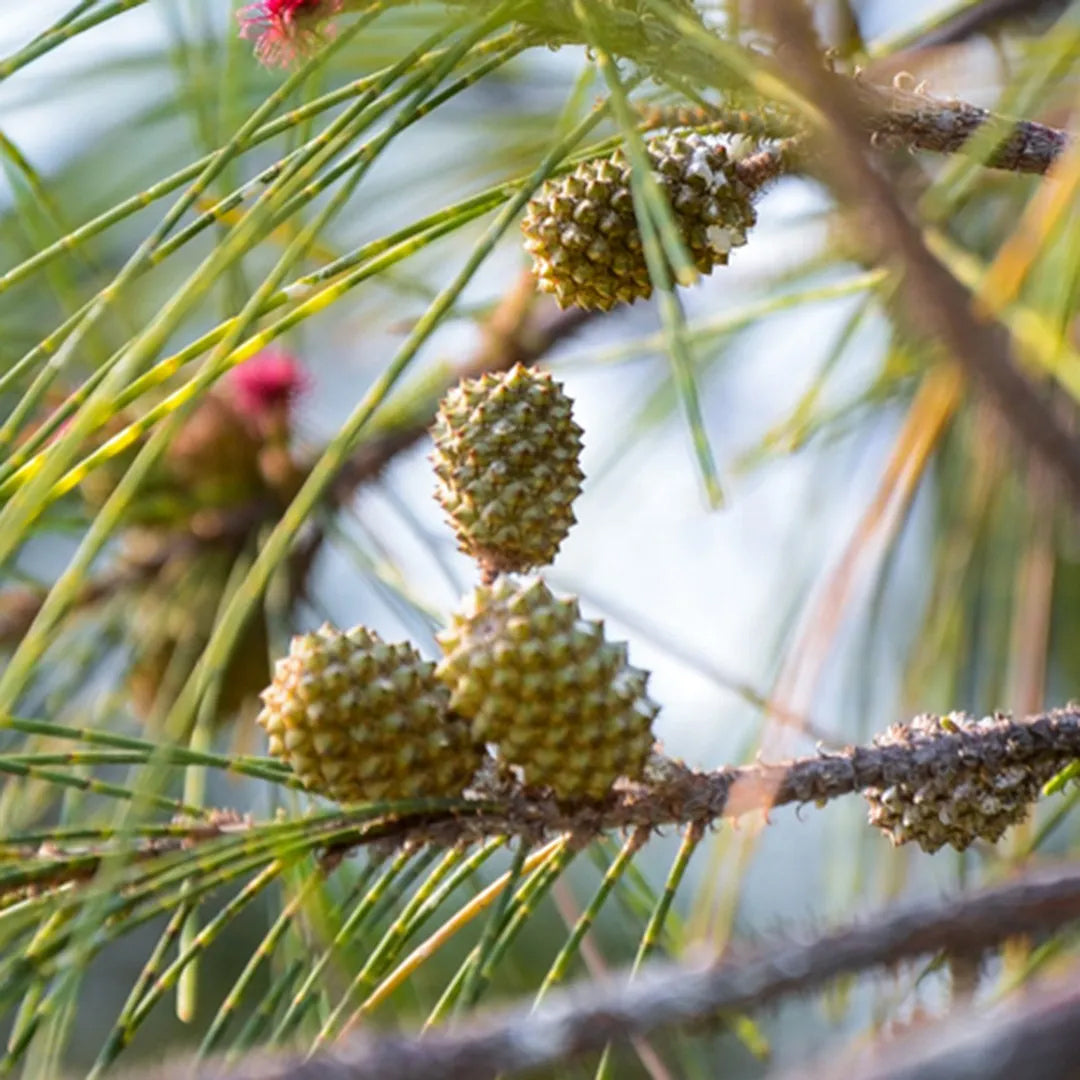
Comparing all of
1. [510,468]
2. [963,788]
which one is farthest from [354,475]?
[963,788]

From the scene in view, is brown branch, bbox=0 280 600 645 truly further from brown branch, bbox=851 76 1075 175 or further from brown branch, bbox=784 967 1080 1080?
brown branch, bbox=784 967 1080 1080

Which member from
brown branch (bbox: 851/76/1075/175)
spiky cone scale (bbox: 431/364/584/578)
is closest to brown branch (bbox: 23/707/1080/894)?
spiky cone scale (bbox: 431/364/584/578)

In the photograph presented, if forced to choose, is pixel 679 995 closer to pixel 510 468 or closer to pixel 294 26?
pixel 510 468

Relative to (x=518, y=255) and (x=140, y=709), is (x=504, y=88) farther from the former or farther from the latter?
(x=140, y=709)

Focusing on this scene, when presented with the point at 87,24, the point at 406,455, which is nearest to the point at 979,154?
the point at 87,24

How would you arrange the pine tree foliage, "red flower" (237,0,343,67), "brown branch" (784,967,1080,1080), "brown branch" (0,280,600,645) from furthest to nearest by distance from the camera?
"brown branch" (0,280,600,645)
"red flower" (237,0,343,67)
the pine tree foliage
"brown branch" (784,967,1080,1080)

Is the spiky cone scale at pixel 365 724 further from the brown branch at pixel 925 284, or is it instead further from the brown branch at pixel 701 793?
the brown branch at pixel 925 284
